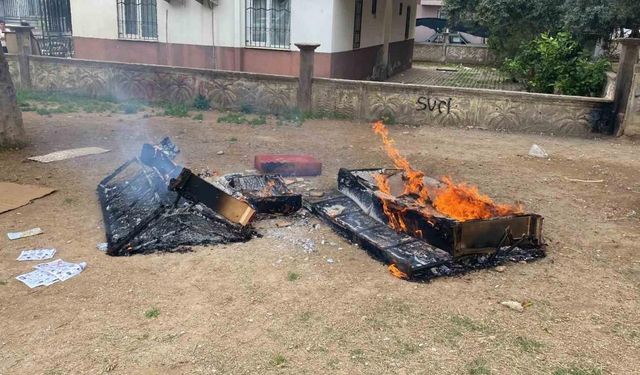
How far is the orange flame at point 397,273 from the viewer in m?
5.12

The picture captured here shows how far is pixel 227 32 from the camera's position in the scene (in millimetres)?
16047

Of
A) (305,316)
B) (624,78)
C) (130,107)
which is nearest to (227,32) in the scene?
(130,107)

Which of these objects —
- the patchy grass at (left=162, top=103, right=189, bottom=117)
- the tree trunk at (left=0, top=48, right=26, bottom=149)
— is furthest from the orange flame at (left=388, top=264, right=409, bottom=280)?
the patchy grass at (left=162, top=103, right=189, bottom=117)

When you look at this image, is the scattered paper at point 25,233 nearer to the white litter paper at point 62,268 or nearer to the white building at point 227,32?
the white litter paper at point 62,268

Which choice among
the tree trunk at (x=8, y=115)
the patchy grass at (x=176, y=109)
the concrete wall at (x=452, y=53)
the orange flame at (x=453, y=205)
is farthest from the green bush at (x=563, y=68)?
the tree trunk at (x=8, y=115)

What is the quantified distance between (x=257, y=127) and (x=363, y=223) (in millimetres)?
6403

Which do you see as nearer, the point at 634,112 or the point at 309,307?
the point at 309,307

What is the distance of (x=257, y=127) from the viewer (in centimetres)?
1203

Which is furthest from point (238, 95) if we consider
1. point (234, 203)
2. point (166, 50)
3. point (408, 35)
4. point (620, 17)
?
point (408, 35)

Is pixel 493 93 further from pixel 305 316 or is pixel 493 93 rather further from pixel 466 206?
pixel 305 316

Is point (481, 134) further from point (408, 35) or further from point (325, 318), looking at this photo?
point (408, 35)

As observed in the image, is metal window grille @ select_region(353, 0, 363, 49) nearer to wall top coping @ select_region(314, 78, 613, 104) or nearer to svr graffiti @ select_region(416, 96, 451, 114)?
wall top coping @ select_region(314, 78, 613, 104)

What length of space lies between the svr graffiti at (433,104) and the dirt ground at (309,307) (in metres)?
5.22

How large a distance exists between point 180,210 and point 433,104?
26.8ft
